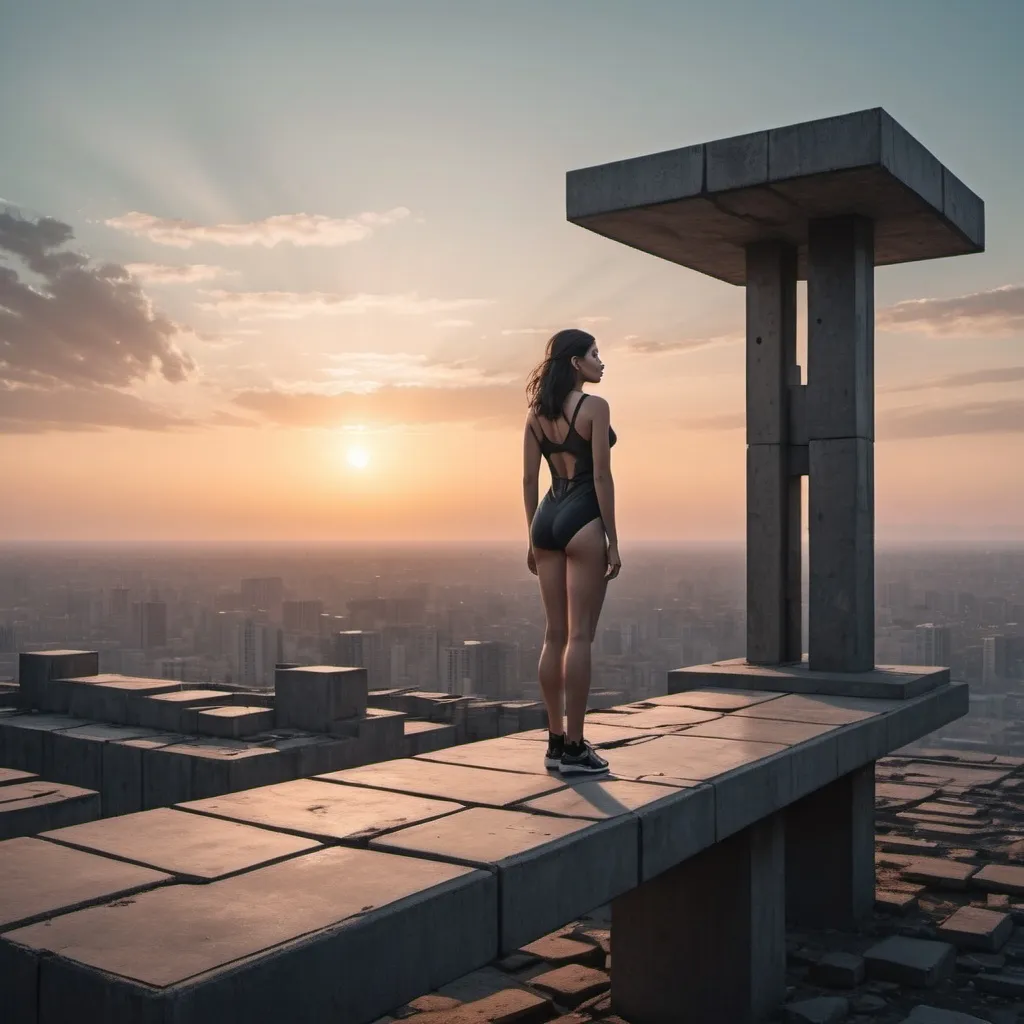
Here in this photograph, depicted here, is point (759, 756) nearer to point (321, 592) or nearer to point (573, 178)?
point (573, 178)

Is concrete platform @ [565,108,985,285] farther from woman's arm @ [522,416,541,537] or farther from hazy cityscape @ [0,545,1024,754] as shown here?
hazy cityscape @ [0,545,1024,754]

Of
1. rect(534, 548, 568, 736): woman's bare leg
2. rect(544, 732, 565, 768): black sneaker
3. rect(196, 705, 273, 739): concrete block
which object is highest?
rect(534, 548, 568, 736): woman's bare leg

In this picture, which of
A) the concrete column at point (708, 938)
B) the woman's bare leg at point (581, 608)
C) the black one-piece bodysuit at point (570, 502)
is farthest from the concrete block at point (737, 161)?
the concrete column at point (708, 938)

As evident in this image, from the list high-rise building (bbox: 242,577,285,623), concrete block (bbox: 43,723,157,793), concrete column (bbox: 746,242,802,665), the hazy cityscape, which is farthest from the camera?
high-rise building (bbox: 242,577,285,623)

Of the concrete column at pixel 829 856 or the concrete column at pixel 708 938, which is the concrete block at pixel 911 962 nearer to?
the concrete column at pixel 829 856

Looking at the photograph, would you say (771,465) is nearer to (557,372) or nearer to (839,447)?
(839,447)

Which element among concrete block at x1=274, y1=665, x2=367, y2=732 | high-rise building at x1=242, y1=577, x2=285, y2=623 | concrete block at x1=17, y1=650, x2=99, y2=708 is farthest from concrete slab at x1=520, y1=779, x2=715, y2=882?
high-rise building at x1=242, y1=577, x2=285, y2=623

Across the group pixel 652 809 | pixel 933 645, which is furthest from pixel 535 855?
pixel 933 645
